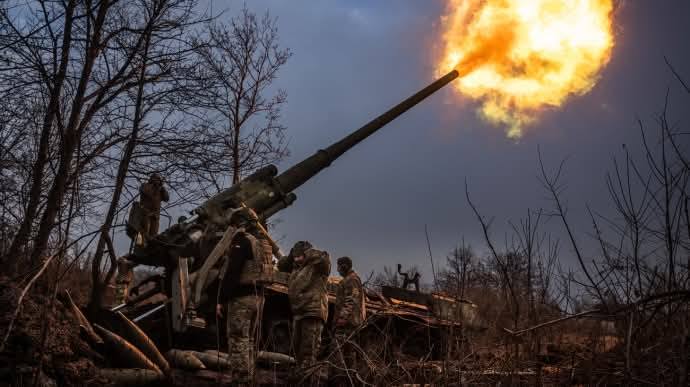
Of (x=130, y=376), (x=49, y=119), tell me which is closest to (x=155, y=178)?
(x=49, y=119)

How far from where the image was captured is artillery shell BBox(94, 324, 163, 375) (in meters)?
6.70

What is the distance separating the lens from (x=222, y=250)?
26.0ft

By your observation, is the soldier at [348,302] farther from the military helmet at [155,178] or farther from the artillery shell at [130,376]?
the military helmet at [155,178]

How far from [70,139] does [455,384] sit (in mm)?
6832

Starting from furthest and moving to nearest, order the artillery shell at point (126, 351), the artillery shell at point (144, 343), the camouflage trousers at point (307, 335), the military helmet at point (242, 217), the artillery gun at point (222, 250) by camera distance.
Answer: the military helmet at point (242, 217), the artillery gun at point (222, 250), the camouflage trousers at point (307, 335), the artillery shell at point (144, 343), the artillery shell at point (126, 351)

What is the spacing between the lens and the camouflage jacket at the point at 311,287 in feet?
25.2

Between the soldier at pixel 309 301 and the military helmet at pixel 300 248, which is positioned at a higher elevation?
the military helmet at pixel 300 248

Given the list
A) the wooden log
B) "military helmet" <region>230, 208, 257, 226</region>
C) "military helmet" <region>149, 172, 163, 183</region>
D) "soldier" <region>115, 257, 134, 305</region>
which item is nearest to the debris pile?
the wooden log

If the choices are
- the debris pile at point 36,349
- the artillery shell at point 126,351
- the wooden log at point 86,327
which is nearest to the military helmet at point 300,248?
the artillery shell at point 126,351

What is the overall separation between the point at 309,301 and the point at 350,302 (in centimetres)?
90

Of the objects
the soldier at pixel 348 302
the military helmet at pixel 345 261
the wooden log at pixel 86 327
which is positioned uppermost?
the military helmet at pixel 345 261

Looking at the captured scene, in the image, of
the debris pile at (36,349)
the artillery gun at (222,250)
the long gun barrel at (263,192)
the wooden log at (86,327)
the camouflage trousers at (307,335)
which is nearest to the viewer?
the debris pile at (36,349)

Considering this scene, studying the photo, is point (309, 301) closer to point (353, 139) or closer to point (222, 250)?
point (222, 250)

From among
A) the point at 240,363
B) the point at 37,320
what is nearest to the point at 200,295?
the point at 240,363
